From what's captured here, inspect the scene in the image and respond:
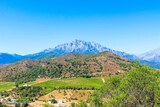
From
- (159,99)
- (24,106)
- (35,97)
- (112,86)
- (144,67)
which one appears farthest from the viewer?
Result: (35,97)

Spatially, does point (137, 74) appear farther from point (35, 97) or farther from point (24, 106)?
point (35, 97)

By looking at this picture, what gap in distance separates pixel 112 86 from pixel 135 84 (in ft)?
38.1

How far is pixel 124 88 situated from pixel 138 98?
2.83 m

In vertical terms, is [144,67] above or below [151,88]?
above

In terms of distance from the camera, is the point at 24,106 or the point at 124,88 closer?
the point at 124,88

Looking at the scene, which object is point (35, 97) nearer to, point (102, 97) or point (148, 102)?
point (102, 97)

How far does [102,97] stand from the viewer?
54.9 metres

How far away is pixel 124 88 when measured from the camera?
143 ft

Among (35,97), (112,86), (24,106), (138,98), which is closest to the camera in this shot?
(138,98)

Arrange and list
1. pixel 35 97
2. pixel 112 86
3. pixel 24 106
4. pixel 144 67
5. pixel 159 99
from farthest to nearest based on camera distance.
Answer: pixel 35 97
pixel 24 106
pixel 112 86
pixel 144 67
pixel 159 99

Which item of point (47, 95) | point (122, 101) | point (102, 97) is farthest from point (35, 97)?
point (122, 101)

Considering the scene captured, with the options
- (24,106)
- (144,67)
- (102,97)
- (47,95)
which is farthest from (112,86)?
(47,95)

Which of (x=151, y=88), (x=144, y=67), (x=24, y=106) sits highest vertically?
(x=144, y=67)

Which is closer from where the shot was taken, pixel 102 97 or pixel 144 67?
pixel 144 67
